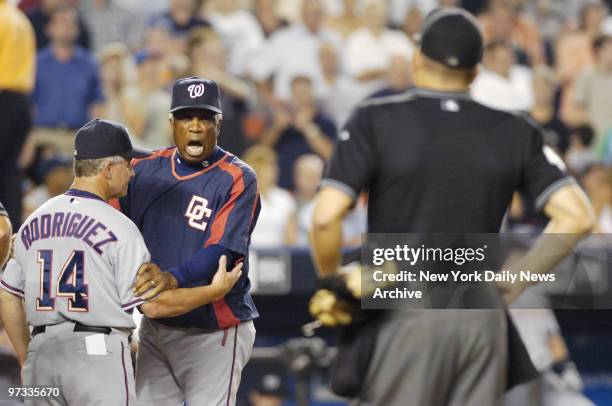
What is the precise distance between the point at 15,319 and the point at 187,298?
0.63 metres

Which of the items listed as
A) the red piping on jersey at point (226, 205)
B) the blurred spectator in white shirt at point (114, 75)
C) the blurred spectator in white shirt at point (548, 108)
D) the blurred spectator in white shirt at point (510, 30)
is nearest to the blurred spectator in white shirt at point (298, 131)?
the blurred spectator in white shirt at point (114, 75)

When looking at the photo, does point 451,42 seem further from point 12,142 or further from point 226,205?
point 12,142

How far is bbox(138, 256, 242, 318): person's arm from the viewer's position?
Result: 14.1 feet

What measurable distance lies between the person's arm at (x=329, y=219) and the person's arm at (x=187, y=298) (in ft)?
2.82

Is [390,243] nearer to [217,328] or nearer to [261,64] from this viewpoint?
[217,328]

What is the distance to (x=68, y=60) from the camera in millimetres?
9367

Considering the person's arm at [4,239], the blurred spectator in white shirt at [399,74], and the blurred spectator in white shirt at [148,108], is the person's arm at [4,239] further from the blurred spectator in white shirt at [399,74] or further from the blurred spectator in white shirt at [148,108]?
the blurred spectator in white shirt at [399,74]

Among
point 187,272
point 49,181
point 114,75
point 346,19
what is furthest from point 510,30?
point 187,272

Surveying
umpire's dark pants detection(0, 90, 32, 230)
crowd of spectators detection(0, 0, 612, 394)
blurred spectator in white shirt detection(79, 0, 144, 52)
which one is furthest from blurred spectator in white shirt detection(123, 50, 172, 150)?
umpire's dark pants detection(0, 90, 32, 230)

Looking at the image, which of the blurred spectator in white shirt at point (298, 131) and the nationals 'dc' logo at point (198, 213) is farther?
the blurred spectator in white shirt at point (298, 131)

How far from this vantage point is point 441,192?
11.8ft

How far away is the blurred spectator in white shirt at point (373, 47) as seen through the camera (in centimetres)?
1043

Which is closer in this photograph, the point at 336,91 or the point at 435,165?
the point at 435,165

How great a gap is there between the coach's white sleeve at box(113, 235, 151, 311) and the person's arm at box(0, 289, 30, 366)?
411 mm
